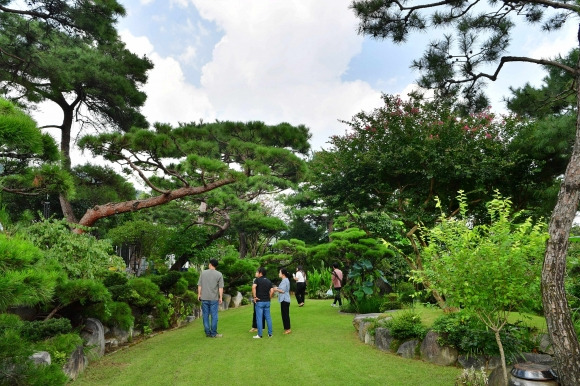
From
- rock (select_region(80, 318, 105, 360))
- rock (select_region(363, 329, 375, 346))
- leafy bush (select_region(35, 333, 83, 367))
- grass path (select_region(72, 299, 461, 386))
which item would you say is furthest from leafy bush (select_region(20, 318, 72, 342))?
rock (select_region(363, 329, 375, 346))

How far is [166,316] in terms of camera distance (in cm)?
850

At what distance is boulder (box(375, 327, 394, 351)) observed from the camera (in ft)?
20.0

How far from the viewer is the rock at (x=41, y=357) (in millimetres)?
3900

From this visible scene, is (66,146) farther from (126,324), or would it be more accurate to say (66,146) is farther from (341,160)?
(341,160)

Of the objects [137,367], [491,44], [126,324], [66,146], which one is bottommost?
[137,367]

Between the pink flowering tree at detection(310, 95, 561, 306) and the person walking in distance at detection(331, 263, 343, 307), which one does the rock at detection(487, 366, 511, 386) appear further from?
the person walking in distance at detection(331, 263, 343, 307)

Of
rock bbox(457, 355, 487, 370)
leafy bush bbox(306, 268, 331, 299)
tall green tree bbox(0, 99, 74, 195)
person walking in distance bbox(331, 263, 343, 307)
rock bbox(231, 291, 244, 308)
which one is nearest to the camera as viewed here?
tall green tree bbox(0, 99, 74, 195)

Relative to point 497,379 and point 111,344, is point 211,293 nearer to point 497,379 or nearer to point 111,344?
point 111,344

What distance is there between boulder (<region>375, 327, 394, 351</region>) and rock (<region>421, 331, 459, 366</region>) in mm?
698

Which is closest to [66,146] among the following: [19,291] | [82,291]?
[82,291]

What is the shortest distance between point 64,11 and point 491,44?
238 inches

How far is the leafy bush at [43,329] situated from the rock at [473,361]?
4707mm

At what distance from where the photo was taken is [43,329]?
15.1 ft

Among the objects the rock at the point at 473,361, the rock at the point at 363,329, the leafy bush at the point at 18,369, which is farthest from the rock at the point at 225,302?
the leafy bush at the point at 18,369
